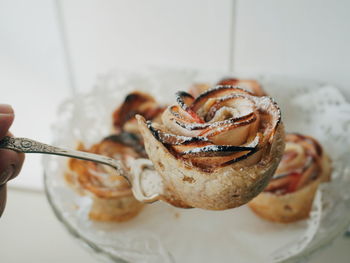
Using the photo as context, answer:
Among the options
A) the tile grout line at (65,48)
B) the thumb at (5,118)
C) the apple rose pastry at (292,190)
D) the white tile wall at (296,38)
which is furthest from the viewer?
the tile grout line at (65,48)

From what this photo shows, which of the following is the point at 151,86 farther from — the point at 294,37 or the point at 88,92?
the point at 294,37

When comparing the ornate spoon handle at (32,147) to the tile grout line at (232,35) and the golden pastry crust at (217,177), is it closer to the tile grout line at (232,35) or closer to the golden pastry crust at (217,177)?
the golden pastry crust at (217,177)

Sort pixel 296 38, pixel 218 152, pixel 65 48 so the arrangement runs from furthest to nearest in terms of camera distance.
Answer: pixel 65 48
pixel 296 38
pixel 218 152

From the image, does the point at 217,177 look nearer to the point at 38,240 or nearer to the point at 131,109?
the point at 131,109

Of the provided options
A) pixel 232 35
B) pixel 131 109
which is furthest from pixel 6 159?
pixel 232 35

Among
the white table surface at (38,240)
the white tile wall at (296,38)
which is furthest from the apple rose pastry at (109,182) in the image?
the white tile wall at (296,38)

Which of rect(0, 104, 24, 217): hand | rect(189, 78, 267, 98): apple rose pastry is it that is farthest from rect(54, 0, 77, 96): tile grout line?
rect(0, 104, 24, 217): hand
